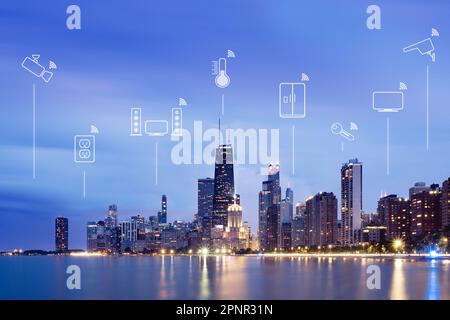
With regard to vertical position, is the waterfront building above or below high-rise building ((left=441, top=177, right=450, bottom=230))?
below

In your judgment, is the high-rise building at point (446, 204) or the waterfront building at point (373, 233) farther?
the waterfront building at point (373, 233)

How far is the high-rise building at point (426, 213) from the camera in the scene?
8494cm

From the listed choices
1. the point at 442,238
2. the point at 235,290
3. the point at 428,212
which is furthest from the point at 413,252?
the point at 235,290

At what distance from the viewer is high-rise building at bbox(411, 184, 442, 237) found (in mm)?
84938

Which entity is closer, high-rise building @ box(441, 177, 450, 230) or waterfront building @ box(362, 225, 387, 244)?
high-rise building @ box(441, 177, 450, 230)

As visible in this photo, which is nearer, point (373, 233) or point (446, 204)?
point (446, 204)

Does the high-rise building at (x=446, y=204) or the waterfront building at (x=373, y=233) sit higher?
the high-rise building at (x=446, y=204)

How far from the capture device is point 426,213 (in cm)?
8656
